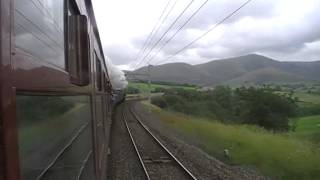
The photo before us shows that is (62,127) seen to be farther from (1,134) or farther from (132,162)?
(132,162)

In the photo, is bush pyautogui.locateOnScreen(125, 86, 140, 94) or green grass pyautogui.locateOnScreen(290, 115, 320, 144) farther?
bush pyautogui.locateOnScreen(125, 86, 140, 94)

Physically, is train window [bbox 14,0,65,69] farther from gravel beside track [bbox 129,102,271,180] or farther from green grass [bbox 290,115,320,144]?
green grass [bbox 290,115,320,144]

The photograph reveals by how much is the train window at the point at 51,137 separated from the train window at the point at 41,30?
0.20m

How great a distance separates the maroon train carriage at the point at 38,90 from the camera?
1.61m

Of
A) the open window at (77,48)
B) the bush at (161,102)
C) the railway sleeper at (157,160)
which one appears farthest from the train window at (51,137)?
the bush at (161,102)

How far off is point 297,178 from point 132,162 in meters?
5.77

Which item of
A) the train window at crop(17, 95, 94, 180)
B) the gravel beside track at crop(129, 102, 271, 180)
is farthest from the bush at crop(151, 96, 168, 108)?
the train window at crop(17, 95, 94, 180)

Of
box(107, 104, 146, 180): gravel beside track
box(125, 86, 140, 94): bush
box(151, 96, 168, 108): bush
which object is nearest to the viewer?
box(107, 104, 146, 180): gravel beside track

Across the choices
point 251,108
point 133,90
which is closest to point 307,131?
point 251,108

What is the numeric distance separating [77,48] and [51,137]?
53.4 inches

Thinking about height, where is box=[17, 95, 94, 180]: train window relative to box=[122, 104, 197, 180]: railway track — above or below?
above

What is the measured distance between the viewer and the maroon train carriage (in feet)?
5.27

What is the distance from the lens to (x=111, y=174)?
1503 cm

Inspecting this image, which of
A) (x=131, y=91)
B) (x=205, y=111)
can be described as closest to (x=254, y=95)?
(x=205, y=111)
